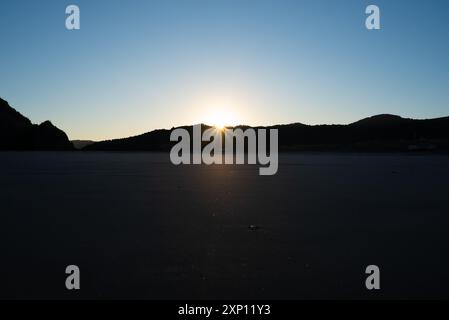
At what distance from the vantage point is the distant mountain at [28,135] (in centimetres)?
8744

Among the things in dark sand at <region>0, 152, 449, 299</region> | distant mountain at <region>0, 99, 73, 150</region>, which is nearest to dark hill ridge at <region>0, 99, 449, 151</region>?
distant mountain at <region>0, 99, 73, 150</region>

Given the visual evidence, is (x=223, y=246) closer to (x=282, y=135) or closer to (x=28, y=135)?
(x=28, y=135)

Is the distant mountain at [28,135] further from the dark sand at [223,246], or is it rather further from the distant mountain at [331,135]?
the dark sand at [223,246]

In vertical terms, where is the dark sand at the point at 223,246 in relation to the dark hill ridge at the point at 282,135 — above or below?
below

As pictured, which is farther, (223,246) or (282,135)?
(282,135)

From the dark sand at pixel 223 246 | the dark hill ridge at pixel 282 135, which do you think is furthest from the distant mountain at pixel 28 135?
the dark sand at pixel 223 246

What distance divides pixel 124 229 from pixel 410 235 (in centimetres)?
366

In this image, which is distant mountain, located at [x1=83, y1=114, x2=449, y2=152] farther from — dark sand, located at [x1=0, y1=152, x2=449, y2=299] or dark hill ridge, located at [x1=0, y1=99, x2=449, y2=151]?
dark sand, located at [x1=0, y1=152, x2=449, y2=299]

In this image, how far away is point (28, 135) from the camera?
296 ft

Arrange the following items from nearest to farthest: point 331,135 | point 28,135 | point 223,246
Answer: point 223,246
point 28,135
point 331,135

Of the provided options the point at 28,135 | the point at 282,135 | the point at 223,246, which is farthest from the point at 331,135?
the point at 223,246

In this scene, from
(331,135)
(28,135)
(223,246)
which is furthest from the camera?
(331,135)

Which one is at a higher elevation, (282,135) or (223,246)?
(282,135)

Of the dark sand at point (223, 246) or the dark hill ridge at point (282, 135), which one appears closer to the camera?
the dark sand at point (223, 246)
